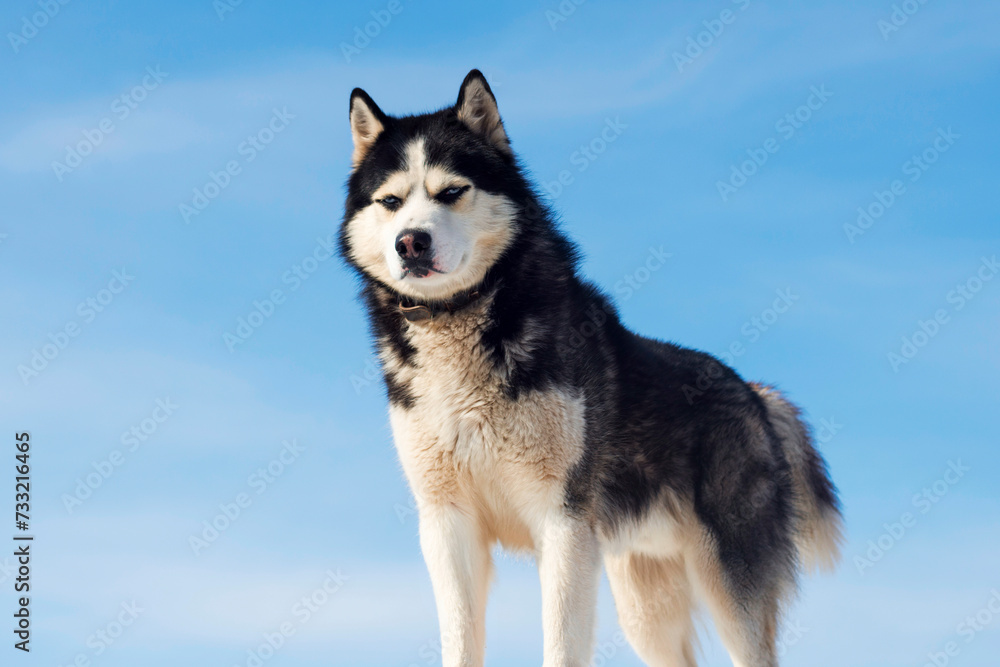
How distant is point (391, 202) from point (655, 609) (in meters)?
3.40

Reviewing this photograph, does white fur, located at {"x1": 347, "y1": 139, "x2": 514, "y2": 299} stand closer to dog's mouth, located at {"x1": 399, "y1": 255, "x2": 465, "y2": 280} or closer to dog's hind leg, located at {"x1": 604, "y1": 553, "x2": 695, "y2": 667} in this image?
dog's mouth, located at {"x1": 399, "y1": 255, "x2": 465, "y2": 280}

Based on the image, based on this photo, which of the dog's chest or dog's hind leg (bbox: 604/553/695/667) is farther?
dog's hind leg (bbox: 604/553/695/667)

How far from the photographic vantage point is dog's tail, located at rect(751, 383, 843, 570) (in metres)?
6.75

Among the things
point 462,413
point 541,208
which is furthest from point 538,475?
point 541,208

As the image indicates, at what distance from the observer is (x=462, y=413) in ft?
16.9

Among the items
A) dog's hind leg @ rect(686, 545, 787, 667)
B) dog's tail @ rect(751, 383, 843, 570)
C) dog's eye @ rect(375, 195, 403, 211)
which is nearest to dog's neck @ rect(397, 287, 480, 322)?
dog's eye @ rect(375, 195, 403, 211)

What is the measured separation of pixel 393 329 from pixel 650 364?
1.74 metres

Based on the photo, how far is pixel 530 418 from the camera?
200 inches

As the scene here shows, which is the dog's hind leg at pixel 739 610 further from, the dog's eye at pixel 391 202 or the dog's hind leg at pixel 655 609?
the dog's eye at pixel 391 202

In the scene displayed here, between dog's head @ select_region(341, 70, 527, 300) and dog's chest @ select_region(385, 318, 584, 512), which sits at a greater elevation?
dog's head @ select_region(341, 70, 527, 300)

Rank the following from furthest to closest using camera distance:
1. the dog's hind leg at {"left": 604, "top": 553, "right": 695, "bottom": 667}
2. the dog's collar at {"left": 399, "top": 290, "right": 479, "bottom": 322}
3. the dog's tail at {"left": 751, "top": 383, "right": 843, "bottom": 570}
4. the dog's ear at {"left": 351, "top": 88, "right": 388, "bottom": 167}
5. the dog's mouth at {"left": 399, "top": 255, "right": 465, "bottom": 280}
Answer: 1. the dog's tail at {"left": 751, "top": 383, "right": 843, "bottom": 570}
2. the dog's hind leg at {"left": 604, "top": 553, "right": 695, "bottom": 667}
3. the dog's ear at {"left": 351, "top": 88, "right": 388, "bottom": 167}
4. the dog's collar at {"left": 399, "top": 290, "right": 479, "bottom": 322}
5. the dog's mouth at {"left": 399, "top": 255, "right": 465, "bottom": 280}

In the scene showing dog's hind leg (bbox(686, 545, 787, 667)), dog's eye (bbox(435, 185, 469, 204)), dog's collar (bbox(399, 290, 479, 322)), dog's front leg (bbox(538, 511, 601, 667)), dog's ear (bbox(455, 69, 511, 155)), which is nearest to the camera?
dog's front leg (bbox(538, 511, 601, 667))

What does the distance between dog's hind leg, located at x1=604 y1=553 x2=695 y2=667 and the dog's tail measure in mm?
1044

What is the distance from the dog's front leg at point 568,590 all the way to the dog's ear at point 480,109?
2366 millimetres
